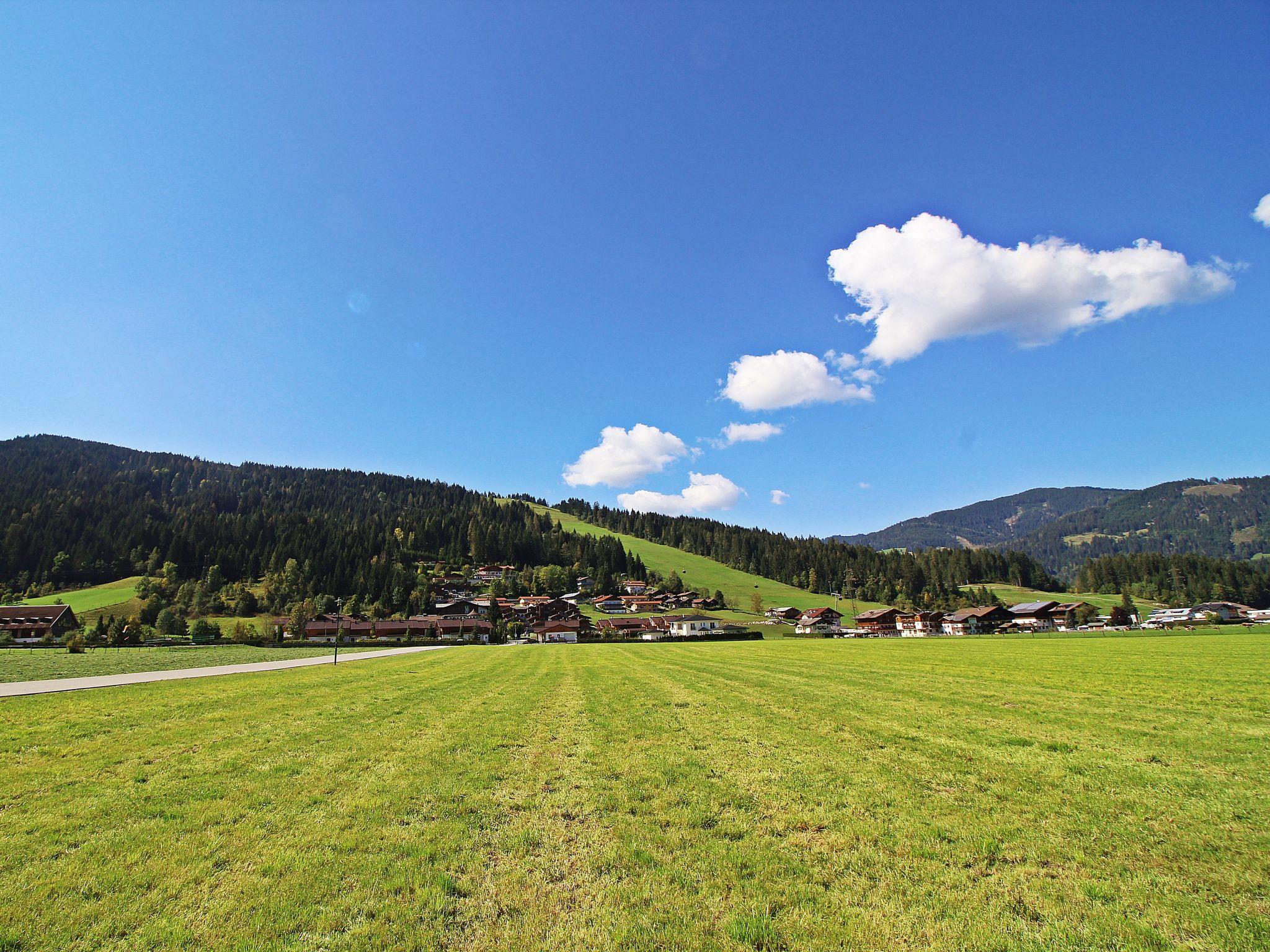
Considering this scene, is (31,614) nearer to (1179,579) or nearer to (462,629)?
(462,629)

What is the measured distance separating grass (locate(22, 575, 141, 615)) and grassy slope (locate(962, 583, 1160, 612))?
21796 cm

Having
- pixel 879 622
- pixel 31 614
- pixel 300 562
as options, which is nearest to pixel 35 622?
pixel 31 614

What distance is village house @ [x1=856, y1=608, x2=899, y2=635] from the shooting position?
129000mm

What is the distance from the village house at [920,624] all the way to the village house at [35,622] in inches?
6465

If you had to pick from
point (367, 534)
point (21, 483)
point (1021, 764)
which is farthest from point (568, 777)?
point (21, 483)

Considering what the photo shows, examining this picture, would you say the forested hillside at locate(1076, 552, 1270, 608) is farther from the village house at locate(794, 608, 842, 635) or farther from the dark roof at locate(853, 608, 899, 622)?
the village house at locate(794, 608, 842, 635)

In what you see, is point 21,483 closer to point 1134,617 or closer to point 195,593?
point 195,593

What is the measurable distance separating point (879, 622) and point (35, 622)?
6783 inches

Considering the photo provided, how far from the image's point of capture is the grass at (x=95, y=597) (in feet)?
398

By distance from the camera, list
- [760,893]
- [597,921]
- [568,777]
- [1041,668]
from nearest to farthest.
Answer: [597,921] < [760,893] < [568,777] < [1041,668]

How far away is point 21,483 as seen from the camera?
609ft

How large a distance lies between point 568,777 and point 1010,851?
6.84 m

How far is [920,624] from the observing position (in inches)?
4867

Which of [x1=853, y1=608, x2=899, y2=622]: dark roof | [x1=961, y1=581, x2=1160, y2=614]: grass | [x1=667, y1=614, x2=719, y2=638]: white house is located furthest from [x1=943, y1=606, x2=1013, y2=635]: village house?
[x1=667, y1=614, x2=719, y2=638]: white house
